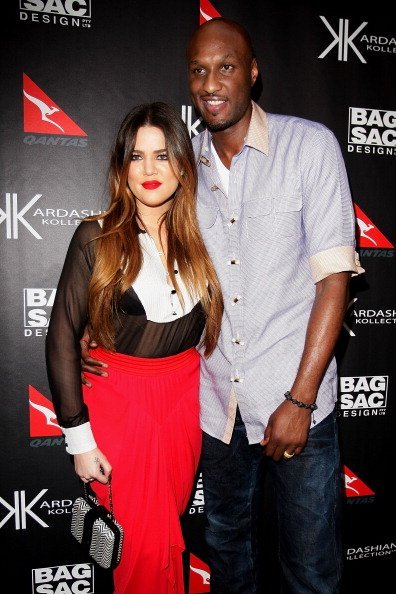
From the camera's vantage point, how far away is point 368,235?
2.35 metres

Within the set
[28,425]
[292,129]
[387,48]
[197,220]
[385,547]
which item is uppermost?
[387,48]

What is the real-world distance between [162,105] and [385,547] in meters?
2.59

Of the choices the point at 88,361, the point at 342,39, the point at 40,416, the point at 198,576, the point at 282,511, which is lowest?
the point at 198,576

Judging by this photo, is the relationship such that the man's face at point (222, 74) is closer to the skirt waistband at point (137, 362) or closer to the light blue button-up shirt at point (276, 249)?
the light blue button-up shirt at point (276, 249)

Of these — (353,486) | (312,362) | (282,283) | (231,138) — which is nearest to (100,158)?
(231,138)

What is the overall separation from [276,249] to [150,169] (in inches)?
20.8

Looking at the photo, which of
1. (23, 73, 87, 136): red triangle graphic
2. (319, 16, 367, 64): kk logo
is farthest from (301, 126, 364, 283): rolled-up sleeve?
(23, 73, 87, 136): red triangle graphic

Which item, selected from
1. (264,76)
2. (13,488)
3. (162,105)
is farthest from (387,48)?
(13,488)

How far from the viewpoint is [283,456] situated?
1.50 m

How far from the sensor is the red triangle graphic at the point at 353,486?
8.10 feet

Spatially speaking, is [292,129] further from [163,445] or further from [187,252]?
[163,445]

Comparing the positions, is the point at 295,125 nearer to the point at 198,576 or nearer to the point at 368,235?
the point at 368,235

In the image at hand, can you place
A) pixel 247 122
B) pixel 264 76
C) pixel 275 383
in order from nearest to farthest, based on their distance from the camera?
1. pixel 275 383
2. pixel 247 122
3. pixel 264 76

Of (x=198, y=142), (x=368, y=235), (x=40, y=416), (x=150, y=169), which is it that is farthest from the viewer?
(x=368, y=235)
